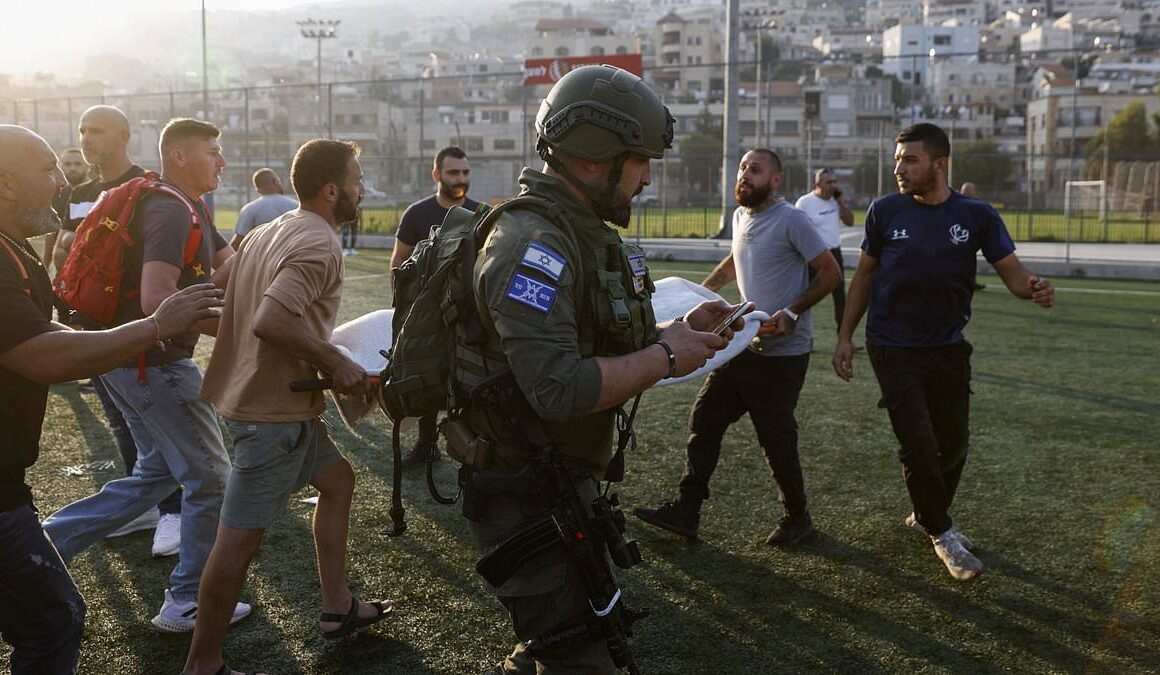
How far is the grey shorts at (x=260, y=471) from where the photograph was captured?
3951mm

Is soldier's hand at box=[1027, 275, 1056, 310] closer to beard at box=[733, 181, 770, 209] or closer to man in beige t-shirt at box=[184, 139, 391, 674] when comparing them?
beard at box=[733, 181, 770, 209]

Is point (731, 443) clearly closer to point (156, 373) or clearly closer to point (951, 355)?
point (951, 355)

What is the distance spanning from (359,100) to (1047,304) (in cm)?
4658

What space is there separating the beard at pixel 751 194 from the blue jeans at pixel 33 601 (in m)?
4.18

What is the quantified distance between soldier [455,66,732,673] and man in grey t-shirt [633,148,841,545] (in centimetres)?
288

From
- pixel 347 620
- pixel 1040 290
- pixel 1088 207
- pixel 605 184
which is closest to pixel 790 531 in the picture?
pixel 1040 290

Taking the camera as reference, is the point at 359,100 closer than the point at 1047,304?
No

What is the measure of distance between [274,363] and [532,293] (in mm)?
1704

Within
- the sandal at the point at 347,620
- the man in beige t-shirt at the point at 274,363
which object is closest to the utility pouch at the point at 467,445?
the man in beige t-shirt at the point at 274,363

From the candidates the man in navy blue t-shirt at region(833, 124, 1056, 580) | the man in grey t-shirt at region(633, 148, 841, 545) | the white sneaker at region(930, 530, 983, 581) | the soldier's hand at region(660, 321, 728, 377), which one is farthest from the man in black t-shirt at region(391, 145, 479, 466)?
the soldier's hand at region(660, 321, 728, 377)

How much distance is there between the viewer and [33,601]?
9.95ft

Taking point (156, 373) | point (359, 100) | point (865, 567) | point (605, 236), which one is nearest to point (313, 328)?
point (156, 373)

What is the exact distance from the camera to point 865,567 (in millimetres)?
5562

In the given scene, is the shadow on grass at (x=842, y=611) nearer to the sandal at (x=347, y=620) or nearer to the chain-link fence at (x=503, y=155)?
the sandal at (x=347, y=620)
